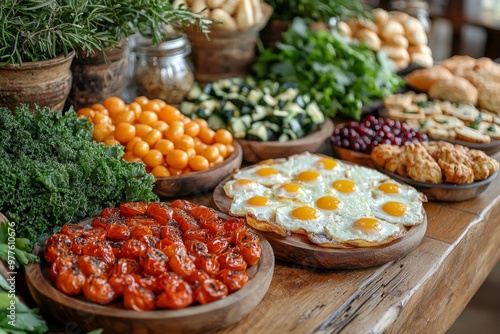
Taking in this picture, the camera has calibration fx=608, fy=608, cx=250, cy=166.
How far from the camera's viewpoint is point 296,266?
193 centimetres

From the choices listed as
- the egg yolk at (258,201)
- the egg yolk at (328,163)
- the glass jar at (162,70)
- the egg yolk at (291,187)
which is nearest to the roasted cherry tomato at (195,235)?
the egg yolk at (258,201)

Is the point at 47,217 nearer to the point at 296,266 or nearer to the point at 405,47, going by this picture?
the point at 296,266

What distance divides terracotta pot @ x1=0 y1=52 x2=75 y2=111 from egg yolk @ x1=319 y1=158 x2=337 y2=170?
1.02 meters

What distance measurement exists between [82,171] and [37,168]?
147 millimetres

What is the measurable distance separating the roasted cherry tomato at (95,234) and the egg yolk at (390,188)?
1.02 metres

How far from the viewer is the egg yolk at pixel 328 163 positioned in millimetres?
2350

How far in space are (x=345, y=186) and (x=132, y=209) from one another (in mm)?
778

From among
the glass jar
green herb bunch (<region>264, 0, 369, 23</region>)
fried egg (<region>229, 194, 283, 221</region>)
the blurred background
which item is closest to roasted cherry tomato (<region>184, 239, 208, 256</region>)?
fried egg (<region>229, 194, 283, 221</region>)

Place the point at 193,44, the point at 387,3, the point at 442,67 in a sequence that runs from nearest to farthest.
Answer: the point at 193,44
the point at 442,67
the point at 387,3

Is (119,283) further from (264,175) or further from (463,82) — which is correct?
(463,82)

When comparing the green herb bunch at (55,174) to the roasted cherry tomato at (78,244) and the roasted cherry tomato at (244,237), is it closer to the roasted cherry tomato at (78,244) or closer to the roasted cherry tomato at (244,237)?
the roasted cherry tomato at (78,244)

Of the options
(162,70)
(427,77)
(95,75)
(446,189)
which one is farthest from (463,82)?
(95,75)

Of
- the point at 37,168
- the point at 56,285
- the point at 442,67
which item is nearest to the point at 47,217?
the point at 37,168

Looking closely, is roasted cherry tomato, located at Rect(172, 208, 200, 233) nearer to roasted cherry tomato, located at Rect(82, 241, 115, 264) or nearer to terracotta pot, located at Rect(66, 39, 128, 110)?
roasted cherry tomato, located at Rect(82, 241, 115, 264)
